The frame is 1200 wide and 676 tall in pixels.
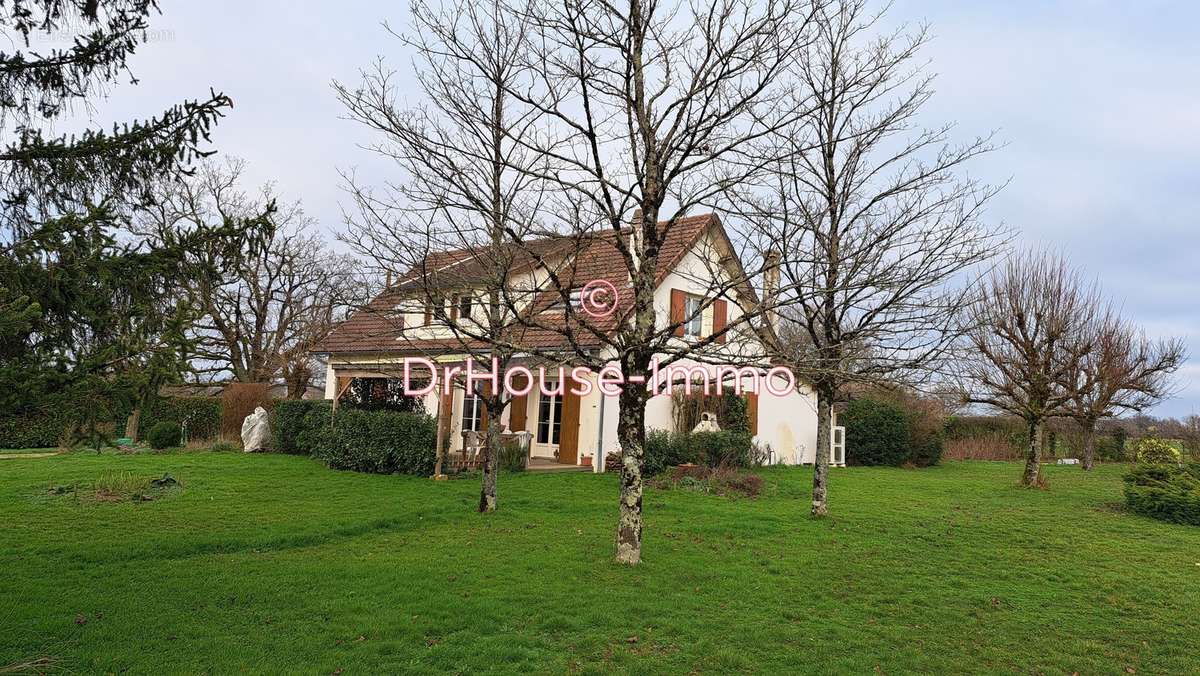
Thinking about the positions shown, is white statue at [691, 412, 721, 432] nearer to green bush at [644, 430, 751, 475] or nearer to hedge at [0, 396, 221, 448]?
green bush at [644, 430, 751, 475]

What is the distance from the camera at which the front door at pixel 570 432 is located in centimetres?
1673

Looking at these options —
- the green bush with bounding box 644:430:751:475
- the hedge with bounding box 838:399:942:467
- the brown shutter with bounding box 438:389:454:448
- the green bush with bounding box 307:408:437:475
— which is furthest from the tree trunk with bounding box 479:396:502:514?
the hedge with bounding box 838:399:942:467

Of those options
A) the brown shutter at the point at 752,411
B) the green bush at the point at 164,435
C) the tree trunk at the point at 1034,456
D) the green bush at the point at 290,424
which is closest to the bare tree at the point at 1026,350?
the tree trunk at the point at 1034,456

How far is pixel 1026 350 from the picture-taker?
55.5 feet

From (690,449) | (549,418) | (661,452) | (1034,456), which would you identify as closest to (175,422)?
(549,418)

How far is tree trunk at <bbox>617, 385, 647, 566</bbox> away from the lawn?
0.25m

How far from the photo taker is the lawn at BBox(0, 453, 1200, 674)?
536cm

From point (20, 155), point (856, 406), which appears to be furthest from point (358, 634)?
point (856, 406)

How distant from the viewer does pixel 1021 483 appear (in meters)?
17.0

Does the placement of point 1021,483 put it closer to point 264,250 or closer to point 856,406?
point 856,406

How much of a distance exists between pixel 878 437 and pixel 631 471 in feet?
58.2

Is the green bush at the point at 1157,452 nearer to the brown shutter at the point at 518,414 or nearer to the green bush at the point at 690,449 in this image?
the green bush at the point at 690,449

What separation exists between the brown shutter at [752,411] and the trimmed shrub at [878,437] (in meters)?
5.23

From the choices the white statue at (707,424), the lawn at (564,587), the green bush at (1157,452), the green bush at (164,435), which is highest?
the white statue at (707,424)
